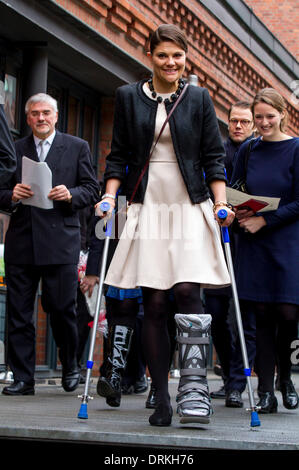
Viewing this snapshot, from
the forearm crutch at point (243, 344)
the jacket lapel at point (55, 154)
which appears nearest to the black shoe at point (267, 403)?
the forearm crutch at point (243, 344)

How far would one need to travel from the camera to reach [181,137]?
539 centimetres

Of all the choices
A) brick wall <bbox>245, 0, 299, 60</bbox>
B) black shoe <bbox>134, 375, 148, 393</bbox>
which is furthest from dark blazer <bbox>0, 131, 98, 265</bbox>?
brick wall <bbox>245, 0, 299, 60</bbox>

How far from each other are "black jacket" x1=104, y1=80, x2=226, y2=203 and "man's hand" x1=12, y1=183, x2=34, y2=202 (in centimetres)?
174

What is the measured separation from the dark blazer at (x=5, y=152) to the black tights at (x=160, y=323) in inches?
55.6

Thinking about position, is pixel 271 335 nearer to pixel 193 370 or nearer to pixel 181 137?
pixel 193 370

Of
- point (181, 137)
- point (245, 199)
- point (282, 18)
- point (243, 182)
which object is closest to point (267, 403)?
point (245, 199)

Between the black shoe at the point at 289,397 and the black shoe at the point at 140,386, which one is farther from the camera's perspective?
the black shoe at the point at 140,386

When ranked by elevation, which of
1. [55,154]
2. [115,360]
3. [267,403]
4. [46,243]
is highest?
[55,154]

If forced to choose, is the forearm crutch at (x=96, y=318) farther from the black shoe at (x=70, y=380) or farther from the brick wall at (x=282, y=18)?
the brick wall at (x=282, y=18)

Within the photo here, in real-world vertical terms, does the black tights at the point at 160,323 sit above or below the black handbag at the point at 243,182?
below

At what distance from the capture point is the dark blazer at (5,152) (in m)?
6.09

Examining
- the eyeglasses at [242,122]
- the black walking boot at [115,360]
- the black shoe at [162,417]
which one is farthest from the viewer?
the eyeglasses at [242,122]

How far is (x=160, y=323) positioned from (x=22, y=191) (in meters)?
2.33

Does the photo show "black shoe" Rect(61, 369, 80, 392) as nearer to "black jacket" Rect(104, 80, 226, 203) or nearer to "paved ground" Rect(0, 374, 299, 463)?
"paved ground" Rect(0, 374, 299, 463)
